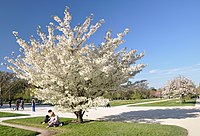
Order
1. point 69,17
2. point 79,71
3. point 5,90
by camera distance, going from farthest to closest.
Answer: point 5,90
point 69,17
point 79,71

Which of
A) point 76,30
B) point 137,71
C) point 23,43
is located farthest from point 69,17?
point 137,71

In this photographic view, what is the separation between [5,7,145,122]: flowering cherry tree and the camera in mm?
12500

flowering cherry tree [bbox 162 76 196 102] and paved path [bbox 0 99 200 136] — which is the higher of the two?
flowering cherry tree [bbox 162 76 196 102]

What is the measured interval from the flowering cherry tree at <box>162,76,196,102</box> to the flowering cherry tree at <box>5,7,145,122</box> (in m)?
16.5

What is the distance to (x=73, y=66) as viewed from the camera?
12445 millimetres

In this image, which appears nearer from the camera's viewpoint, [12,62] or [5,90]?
[12,62]

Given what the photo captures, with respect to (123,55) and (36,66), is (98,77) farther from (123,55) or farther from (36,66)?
(36,66)

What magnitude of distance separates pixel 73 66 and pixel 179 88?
65.5ft

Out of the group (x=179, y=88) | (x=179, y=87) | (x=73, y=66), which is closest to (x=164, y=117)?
(x=73, y=66)

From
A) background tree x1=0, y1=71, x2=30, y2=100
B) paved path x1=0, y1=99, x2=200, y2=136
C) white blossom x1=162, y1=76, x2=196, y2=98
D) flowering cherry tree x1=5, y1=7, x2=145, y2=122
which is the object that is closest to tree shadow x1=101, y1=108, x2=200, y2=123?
paved path x1=0, y1=99, x2=200, y2=136

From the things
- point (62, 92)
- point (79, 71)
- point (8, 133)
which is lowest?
point (8, 133)

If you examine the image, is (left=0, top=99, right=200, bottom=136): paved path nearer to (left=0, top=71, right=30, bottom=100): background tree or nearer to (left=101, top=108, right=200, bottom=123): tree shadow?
(left=101, top=108, right=200, bottom=123): tree shadow

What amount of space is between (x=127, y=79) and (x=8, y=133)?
7102 mm

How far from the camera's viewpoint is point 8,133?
11523 millimetres
